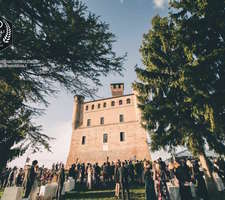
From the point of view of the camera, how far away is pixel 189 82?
25.2 ft

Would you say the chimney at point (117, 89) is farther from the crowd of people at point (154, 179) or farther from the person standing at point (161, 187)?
the person standing at point (161, 187)

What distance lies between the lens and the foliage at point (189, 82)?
7574 mm

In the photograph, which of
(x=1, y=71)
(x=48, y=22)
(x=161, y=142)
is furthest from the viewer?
(x=161, y=142)

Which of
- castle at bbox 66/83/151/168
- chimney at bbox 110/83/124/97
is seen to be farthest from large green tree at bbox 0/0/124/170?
chimney at bbox 110/83/124/97

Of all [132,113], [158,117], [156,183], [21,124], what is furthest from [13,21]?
[132,113]

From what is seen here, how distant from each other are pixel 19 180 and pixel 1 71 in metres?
11.5

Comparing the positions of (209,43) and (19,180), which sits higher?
(209,43)

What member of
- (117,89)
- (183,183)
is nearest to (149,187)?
(183,183)

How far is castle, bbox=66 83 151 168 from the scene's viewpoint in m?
27.0

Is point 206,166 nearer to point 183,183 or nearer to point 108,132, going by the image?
point 183,183

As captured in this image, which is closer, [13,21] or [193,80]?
[13,21]

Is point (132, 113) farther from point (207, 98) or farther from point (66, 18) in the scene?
point (66, 18)

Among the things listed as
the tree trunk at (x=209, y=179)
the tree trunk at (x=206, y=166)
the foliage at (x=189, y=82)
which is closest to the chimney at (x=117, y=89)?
the foliage at (x=189, y=82)

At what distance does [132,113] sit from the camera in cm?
3003
